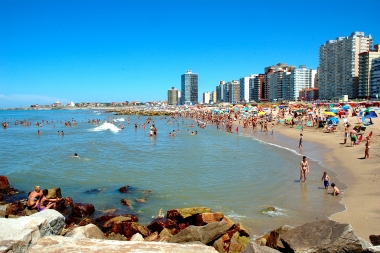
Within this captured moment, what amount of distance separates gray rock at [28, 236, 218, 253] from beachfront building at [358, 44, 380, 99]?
95528mm

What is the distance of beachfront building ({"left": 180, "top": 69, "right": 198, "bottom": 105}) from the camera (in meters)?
185

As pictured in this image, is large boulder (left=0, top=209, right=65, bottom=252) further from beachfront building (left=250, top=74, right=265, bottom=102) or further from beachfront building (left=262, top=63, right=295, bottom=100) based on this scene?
beachfront building (left=250, top=74, right=265, bottom=102)

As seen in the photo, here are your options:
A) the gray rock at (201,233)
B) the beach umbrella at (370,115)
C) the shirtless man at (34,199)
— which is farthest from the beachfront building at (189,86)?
the gray rock at (201,233)

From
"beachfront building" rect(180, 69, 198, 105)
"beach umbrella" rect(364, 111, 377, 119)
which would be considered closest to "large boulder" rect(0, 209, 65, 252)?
"beach umbrella" rect(364, 111, 377, 119)

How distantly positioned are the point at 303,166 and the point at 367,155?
6262 mm

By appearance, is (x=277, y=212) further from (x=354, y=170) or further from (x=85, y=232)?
(x=354, y=170)

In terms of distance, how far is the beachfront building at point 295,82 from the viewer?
4828 inches

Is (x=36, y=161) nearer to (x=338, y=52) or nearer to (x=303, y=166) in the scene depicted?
(x=303, y=166)

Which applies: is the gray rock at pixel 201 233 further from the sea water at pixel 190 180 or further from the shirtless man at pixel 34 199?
the shirtless man at pixel 34 199

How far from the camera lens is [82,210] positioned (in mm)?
10180

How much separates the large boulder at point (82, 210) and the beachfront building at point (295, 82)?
397 ft

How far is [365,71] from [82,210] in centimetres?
9630

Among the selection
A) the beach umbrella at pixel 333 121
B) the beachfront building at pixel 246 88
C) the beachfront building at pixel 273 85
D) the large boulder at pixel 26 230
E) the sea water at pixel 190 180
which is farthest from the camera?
the beachfront building at pixel 246 88

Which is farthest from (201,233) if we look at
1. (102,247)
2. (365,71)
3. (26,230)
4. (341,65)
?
(341,65)
